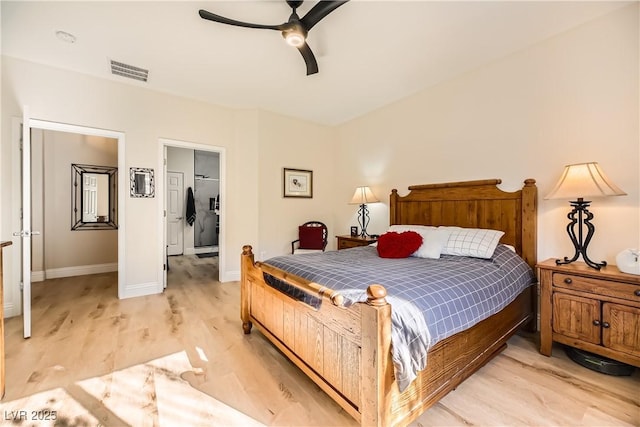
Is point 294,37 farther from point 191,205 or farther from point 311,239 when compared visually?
point 191,205

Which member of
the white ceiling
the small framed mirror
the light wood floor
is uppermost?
the white ceiling

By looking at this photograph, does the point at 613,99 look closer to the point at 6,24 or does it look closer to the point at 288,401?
the point at 288,401

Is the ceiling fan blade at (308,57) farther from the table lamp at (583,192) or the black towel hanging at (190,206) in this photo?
the black towel hanging at (190,206)

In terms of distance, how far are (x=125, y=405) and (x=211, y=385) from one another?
455 mm

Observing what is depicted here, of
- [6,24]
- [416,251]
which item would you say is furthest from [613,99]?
[6,24]

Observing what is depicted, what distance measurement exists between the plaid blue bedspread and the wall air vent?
107 inches

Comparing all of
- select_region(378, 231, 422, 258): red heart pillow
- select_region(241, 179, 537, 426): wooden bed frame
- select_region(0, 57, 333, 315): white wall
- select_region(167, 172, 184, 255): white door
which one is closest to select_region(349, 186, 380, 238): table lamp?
select_region(0, 57, 333, 315): white wall

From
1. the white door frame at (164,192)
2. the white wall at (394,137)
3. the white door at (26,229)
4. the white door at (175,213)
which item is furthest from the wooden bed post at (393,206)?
the white door at (175,213)

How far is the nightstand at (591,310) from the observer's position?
1.73 meters

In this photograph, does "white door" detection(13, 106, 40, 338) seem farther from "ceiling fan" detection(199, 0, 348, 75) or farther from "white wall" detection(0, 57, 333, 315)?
"ceiling fan" detection(199, 0, 348, 75)

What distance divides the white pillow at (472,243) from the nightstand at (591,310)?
378 mm

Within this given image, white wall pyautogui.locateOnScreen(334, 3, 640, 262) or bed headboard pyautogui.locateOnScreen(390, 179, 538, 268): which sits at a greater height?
white wall pyautogui.locateOnScreen(334, 3, 640, 262)

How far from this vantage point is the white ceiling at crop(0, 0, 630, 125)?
82.5 inches

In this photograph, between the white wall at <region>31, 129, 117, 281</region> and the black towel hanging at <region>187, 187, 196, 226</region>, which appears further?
the black towel hanging at <region>187, 187, 196, 226</region>
